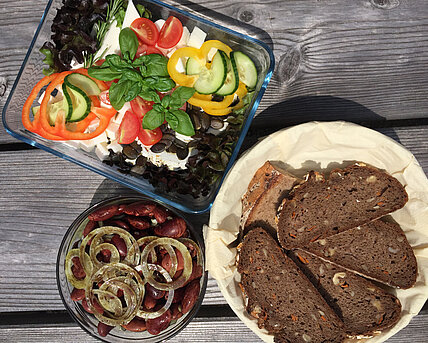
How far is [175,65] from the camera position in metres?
1.91

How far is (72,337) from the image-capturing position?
7.61ft

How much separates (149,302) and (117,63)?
107cm

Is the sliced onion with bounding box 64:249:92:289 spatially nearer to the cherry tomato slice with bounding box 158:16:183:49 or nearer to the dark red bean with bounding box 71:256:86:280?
the dark red bean with bounding box 71:256:86:280

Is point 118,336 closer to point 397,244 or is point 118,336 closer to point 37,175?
point 37,175

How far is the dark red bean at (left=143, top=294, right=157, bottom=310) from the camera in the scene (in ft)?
6.37

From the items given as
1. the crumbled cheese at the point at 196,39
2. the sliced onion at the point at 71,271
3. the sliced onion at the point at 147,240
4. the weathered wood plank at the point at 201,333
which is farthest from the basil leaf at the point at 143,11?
the weathered wood plank at the point at 201,333

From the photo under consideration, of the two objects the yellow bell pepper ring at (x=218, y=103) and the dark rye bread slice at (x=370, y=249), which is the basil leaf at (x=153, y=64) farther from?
the dark rye bread slice at (x=370, y=249)

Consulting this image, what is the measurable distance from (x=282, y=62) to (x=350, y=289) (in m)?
1.16

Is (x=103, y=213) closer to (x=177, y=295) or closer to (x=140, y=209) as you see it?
(x=140, y=209)

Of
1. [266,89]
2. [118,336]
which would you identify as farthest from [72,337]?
[266,89]

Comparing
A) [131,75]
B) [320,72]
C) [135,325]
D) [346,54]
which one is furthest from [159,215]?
[346,54]

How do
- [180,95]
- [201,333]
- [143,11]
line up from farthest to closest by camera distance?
[201,333], [143,11], [180,95]

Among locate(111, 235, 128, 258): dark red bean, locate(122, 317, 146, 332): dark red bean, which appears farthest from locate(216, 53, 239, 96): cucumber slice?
locate(122, 317, 146, 332): dark red bean

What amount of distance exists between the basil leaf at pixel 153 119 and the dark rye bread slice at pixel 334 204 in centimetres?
68
